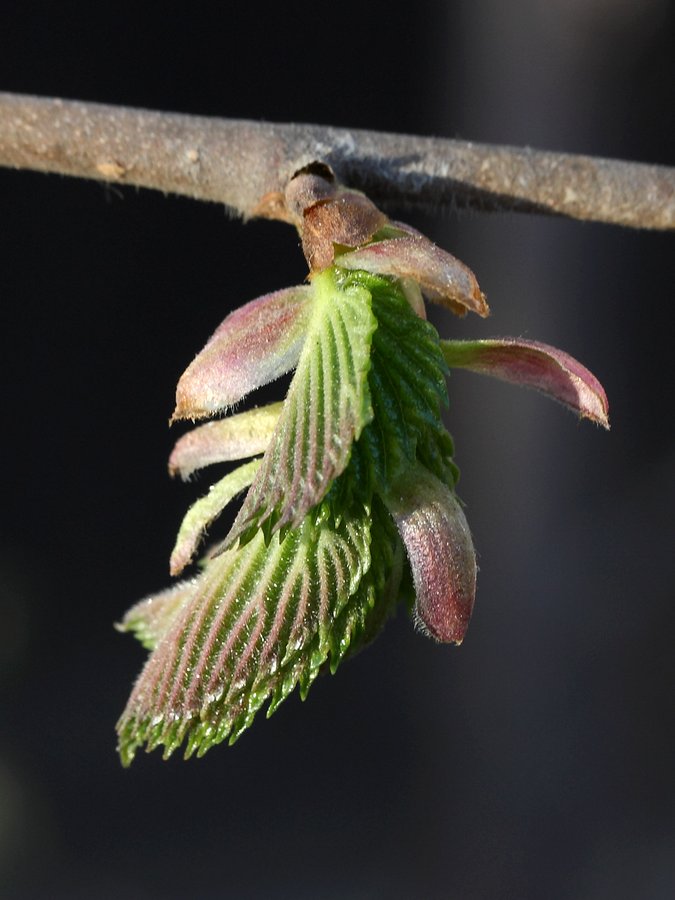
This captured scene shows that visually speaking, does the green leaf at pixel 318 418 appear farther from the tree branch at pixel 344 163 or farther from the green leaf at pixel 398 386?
the tree branch at pixel 344 163

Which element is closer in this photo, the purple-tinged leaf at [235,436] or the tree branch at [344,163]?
the purple-tinged leaf at [235,436]

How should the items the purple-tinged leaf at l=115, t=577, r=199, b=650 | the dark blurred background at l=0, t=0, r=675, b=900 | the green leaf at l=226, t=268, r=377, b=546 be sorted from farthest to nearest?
1. the dark blurred background at l=0, t=0, r=675, b=900
2. the purple-tinged leaf at l=115, t=577, r=199, b=650
3. the green leaf at l=226, t=268, r=377, b=546

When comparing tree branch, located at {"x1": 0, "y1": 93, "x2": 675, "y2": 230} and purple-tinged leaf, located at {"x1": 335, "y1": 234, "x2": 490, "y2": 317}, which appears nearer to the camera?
purple-tinged leaf, located at {"x1": 335, "y1": 234, "x2": 490, "y2": 317}

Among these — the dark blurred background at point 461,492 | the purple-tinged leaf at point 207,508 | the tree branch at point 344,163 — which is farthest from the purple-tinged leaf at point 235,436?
the dark blurred background at point 461,492

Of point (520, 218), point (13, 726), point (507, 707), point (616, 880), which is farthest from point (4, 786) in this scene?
point (520, 218)

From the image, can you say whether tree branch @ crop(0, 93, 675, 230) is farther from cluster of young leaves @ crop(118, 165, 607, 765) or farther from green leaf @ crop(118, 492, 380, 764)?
green leaf @ crop(118, 492, 380, 764)

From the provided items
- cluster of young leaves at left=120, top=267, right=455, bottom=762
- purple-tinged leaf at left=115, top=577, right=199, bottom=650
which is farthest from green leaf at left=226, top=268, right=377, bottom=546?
purple-tinged leaf at left=115, top=577, right=199, bottom=650
